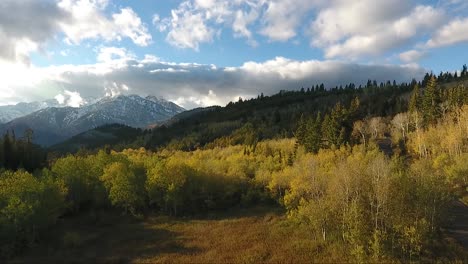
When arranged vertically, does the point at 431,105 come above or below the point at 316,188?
above

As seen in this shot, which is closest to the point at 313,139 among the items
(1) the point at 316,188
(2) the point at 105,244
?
(1) the point at 316,188

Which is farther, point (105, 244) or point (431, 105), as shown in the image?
point (431, 105)

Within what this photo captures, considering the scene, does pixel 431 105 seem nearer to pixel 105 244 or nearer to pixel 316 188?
pixel 316 188

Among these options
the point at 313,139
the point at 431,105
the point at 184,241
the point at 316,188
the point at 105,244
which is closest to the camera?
the point at 316,188

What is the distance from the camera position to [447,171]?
90000 millimetres

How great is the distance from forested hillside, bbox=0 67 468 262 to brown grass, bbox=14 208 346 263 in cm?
94

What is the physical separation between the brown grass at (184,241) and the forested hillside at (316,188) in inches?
37.0

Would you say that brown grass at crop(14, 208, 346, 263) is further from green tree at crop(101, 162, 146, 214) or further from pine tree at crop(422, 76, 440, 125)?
pine tree at crop(422, 76, 440, 125)

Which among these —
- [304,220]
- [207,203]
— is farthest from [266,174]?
[304,220]

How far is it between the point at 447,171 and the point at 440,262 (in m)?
43.1

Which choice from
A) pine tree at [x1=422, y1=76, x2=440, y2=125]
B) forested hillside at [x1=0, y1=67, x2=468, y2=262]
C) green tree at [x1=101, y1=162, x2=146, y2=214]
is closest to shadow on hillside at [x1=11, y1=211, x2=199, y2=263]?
forested hillside at [x1=0, y1=67, x2=468, y2=262]

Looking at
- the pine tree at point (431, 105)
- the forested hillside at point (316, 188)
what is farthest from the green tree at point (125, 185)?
the pine tree at point (431, 105)

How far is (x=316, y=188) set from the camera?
71750 millimetres

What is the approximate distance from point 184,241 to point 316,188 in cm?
2838
